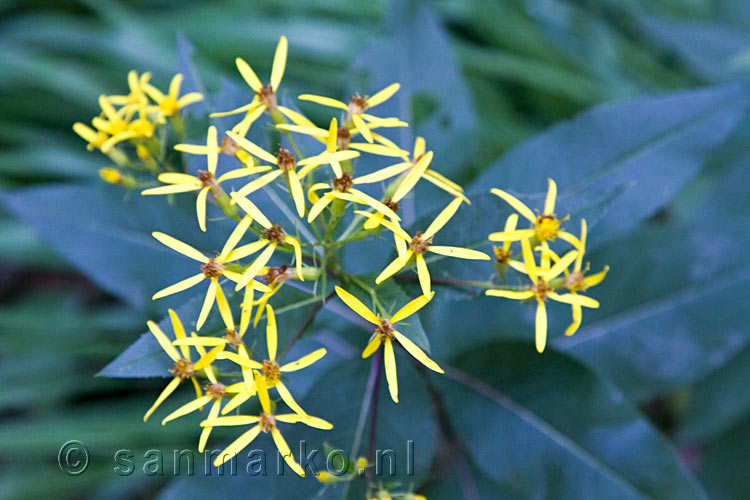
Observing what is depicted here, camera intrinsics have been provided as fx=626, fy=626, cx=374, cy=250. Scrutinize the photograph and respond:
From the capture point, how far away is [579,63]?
2.69 meters

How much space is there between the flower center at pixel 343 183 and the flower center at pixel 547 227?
0.33 m

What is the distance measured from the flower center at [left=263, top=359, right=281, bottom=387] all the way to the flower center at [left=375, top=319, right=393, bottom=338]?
177mm

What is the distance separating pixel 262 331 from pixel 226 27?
83.2 inches

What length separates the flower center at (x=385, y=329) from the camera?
3.16 feet

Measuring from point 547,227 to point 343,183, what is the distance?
356 millimetres

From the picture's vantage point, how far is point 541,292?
105 cm

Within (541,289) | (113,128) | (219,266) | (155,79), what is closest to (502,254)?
(541,289)

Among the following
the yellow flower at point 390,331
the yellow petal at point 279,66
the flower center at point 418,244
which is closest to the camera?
the yellow flower at point 390,331

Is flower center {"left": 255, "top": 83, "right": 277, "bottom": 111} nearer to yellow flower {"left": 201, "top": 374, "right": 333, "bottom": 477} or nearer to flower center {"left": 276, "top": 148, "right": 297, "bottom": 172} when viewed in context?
flower center {"left": 276, "top": 148, "right": 297, "bottom": 172}

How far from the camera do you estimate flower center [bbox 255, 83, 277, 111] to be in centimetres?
117

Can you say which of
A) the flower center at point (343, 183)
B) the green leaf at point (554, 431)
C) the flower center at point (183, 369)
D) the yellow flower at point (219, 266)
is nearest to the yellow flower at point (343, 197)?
the flower center at point (343, 183)

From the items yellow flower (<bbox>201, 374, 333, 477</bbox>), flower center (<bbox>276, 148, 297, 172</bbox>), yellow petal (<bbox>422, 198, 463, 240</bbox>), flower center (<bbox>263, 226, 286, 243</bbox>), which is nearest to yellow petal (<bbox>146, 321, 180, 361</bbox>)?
yellow flower (<bbox>201, 374, 333, 477</bbox>)

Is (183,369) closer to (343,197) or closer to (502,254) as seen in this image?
(343,197)

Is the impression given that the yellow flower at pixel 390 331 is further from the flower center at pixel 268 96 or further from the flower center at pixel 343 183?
the flower center at pixel 268 96
